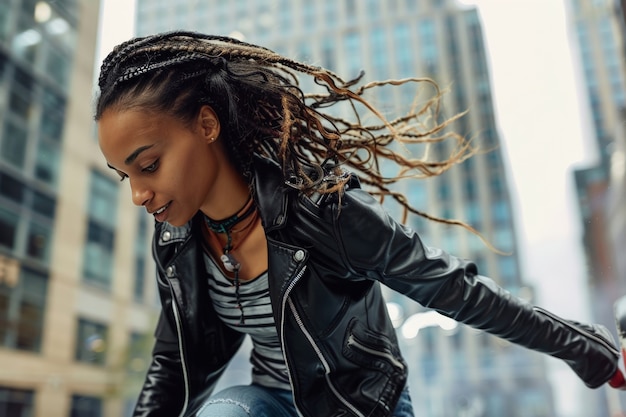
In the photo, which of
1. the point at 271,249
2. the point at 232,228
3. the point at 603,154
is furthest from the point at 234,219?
the point at 603,154

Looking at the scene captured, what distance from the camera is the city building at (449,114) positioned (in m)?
3.46

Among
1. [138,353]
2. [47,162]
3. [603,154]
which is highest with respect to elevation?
[47,162]

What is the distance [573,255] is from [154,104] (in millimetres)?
2476

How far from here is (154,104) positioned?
91 cm

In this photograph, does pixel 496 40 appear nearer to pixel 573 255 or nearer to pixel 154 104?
pixel 573 255

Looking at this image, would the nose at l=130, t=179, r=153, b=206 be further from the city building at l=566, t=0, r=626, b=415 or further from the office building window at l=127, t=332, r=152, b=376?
the office building window at l=127, t=332, r=152, b=376

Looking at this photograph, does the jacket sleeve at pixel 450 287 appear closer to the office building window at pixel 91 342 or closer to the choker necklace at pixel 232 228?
the choker necklace at pixel 232 228

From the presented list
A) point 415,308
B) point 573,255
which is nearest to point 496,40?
point 573,255

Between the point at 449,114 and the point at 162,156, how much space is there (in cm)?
250

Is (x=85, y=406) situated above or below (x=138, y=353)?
below

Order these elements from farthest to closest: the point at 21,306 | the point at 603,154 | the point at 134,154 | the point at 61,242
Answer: the point at 61,242 < the point at 21,306 < the point at 603,154 < the point at 134,154

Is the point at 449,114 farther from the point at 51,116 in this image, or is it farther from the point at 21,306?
the point at 21,306

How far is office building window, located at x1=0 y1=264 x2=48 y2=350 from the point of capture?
3301 mm

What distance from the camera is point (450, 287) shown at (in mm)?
909
